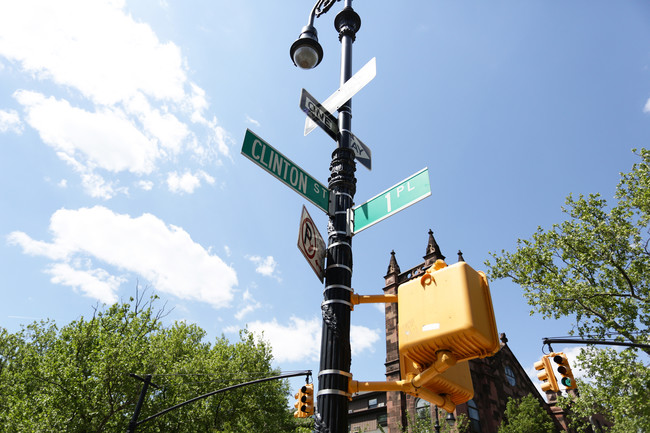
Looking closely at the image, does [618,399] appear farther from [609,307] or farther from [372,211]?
[372,211]

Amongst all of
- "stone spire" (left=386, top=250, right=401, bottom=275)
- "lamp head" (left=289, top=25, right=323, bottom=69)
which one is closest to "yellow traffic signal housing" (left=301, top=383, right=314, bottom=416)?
"lamp head" (left=289, top=25, right=323, bottom=69)

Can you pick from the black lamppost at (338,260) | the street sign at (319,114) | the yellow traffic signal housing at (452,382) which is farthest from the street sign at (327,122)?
the yellow traffic signal housing at (452,382)

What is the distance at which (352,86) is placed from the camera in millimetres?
5555

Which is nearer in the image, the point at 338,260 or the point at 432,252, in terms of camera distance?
the point at 338,260

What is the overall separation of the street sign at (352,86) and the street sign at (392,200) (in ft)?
5.05

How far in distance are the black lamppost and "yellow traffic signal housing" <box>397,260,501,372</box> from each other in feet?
2.42

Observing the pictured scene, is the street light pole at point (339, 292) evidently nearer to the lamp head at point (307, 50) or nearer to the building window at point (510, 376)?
the lamp head at point (307, 50)

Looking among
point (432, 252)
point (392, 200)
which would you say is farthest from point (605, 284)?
point (392, 200)

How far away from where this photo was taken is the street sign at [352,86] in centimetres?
541

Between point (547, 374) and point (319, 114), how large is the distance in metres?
8.80

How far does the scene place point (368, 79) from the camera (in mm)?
5387

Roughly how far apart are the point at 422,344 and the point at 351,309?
4.13ft

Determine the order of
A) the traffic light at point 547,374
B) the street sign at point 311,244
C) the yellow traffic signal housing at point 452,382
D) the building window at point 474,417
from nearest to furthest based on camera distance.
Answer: the yellow traffic signal housing at point 452,382, the street sign at point 311,244, the traffic light at point 547,374, the building window at point 474,417

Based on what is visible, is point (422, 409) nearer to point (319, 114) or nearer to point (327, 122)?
point (327, 122)
